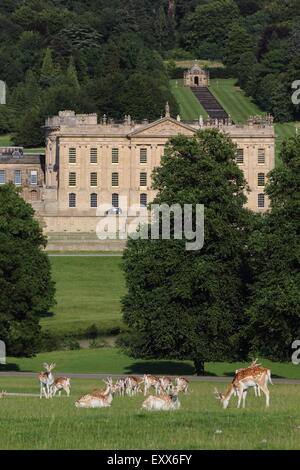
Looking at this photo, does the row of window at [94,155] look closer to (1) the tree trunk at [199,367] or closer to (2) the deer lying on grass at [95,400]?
(1) the tree trunk at [199,367]

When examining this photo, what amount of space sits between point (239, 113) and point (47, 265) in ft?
334

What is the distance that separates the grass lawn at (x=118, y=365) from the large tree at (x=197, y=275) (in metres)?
2.56

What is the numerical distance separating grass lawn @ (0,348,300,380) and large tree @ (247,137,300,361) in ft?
11.7

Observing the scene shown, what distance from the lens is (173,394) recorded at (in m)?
36.7

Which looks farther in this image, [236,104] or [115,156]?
[236,104]

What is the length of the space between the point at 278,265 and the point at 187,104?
130m

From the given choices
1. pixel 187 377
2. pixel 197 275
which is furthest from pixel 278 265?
pixel 187 377

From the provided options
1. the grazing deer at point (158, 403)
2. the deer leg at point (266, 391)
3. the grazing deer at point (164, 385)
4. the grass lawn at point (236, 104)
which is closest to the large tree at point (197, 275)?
the grazing deer at point (164, 385)

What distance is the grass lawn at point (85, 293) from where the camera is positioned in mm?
75625

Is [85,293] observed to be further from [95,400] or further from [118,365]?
[95,400]

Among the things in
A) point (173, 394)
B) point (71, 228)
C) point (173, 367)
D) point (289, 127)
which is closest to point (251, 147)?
point (71, 228)

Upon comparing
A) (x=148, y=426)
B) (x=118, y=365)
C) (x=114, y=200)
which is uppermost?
(x=114, y=200)

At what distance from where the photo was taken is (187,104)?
18150 centimetres
